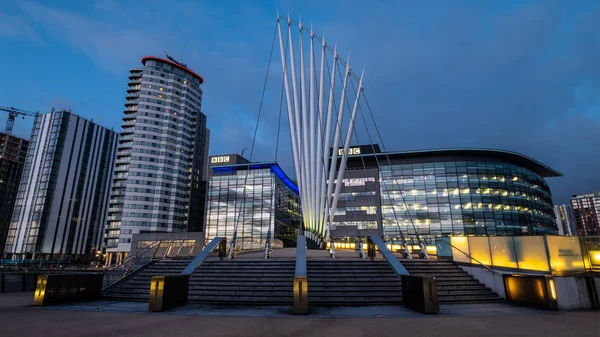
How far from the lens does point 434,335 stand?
7.93 meters

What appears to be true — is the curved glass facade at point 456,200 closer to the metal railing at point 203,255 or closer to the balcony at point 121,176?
the metal railing at point 203,255

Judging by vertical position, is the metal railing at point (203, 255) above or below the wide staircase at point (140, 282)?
above

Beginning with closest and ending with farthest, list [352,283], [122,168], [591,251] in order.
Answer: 1. [591,251]
2. [352,283]
3. [122,168]

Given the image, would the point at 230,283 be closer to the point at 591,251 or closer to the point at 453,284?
the point at 453,284

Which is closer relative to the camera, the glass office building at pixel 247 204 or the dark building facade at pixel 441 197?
the dark building facade at pixel 441 197

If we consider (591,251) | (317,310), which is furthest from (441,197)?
(317,310)

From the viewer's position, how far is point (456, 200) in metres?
74.3

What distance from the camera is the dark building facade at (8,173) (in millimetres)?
124606

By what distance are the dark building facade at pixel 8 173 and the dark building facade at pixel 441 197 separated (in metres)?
133

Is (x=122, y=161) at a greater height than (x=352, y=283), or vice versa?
(x=122, y=161)

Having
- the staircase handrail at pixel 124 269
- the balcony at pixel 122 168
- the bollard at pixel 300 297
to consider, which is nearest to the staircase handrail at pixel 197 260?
the staircase handrail at pixel 124 269

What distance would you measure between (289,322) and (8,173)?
17352 cm

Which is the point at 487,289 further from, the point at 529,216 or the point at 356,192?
the point at 529,216

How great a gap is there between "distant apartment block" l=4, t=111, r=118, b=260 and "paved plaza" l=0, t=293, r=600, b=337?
126 metres
